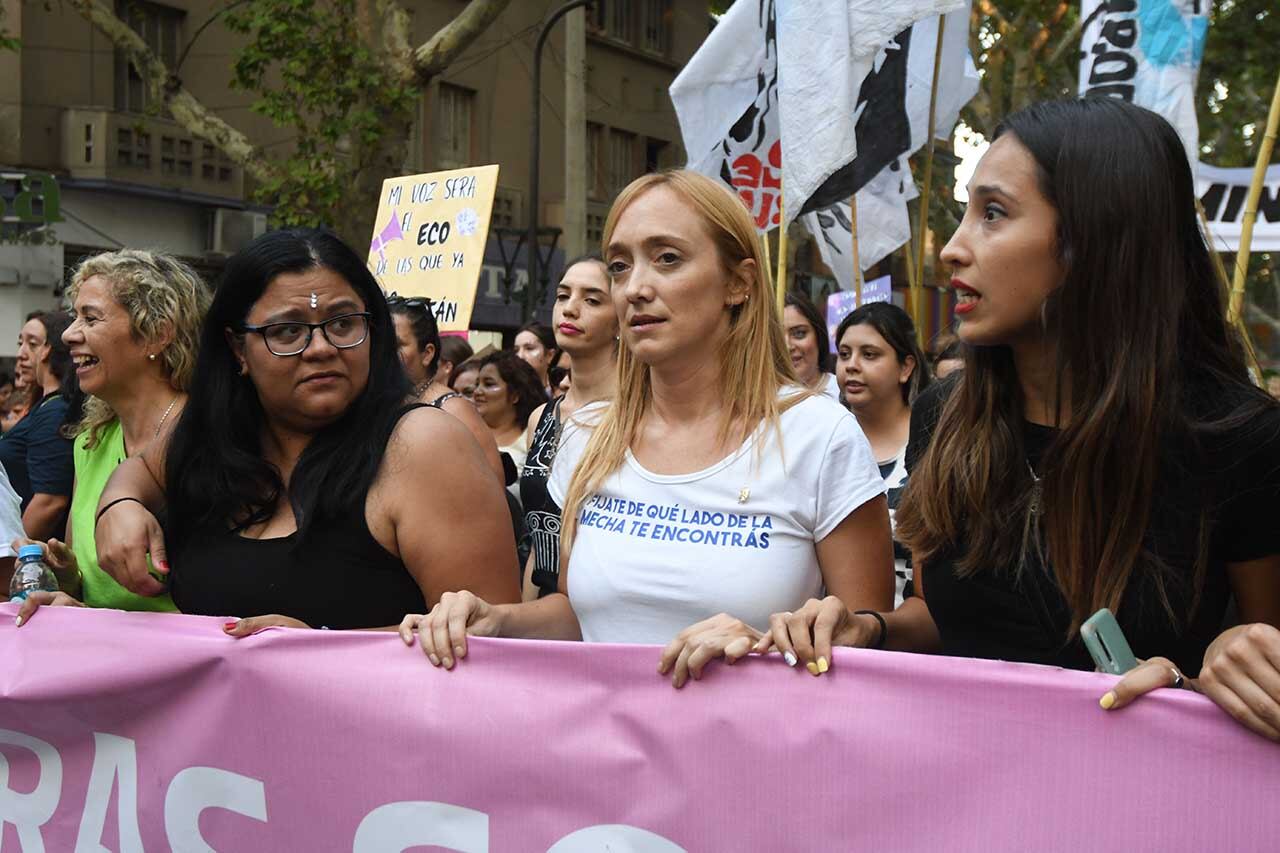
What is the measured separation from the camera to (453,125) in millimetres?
25047

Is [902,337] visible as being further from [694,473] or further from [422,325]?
[694,473]

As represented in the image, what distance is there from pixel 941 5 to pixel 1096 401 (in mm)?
4018

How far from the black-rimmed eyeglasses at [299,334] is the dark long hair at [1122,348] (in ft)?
4.36

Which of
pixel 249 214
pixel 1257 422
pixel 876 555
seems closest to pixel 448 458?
pixel 876 555

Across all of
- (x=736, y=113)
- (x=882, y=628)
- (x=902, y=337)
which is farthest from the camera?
(x=736, y=113)

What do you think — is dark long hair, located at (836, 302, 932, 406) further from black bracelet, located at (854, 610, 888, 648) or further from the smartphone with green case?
the smartphone with green case

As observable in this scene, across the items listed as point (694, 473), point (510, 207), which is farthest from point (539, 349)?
point (510, 207)

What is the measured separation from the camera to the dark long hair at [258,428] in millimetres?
2713

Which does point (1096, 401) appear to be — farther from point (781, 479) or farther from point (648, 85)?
point (648, 85)

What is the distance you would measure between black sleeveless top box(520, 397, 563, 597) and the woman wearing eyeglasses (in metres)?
0.45

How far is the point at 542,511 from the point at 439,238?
4731mm

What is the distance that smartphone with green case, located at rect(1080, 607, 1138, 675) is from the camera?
6.06 feet

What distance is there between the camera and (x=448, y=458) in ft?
8.87

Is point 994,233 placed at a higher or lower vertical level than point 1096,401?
higher
